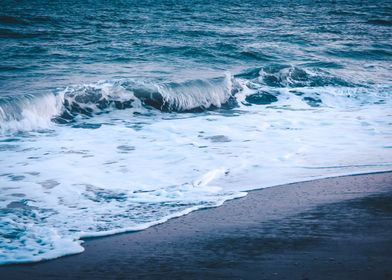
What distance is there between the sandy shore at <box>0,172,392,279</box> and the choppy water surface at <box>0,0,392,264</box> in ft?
0.59

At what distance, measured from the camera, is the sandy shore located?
2.62m

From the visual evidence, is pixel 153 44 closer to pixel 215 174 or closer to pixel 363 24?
pixel 215 174

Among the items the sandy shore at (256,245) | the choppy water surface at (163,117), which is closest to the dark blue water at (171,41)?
the choppy water surface at (163,117)

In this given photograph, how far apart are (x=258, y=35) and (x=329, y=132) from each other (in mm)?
9707

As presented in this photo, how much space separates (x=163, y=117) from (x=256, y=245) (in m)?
5.02

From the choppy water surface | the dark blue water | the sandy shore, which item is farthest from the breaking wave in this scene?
the sandy shore

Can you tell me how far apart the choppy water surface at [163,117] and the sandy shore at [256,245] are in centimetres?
18

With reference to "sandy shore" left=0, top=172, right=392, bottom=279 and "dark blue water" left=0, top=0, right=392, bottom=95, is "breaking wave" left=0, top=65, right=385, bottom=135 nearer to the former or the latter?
"dark blue water" left=0, top=0, right=392, bottom=95

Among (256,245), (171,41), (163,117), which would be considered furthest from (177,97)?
(256,245)

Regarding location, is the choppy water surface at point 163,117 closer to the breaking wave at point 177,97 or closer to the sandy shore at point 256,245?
the breaking wave at point 177,97

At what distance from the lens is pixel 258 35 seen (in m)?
15.5

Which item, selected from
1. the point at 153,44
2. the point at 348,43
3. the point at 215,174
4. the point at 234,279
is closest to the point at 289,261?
the point at 234,279

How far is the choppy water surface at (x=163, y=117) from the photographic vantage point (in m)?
3.90

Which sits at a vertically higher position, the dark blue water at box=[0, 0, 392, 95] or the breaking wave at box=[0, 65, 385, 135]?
the dark blue water at box=[0, 0, 392, 95]
